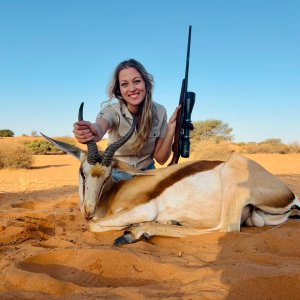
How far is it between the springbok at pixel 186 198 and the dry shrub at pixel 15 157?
1323 cm

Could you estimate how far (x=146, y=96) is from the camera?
5504mm

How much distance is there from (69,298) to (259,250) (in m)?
1.81

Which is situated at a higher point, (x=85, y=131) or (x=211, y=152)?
(x=85, y=131)

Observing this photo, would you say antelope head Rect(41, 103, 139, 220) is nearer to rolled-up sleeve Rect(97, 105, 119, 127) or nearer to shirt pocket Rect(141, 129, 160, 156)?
rolled-up sleeve Rect(97, 105, 119, 127)

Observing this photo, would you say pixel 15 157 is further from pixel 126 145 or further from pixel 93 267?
pixel 93 267

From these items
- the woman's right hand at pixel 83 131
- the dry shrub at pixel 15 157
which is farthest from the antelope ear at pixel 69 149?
the dry shrub at pixel 15 157

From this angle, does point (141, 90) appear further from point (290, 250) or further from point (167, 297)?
point (167, 297)

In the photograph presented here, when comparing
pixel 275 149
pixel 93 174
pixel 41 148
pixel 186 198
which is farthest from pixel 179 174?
pixel 275 149

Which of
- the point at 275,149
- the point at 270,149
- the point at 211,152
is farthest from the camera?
the point at 275,149

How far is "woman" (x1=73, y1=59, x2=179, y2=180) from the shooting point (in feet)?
17.7

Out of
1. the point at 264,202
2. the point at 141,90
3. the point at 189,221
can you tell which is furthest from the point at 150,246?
the point at 141,90

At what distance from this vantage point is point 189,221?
4281mm

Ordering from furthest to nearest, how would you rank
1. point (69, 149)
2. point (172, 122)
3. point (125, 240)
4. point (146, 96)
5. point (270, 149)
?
point (270, 149) → point (172, 122) → point (146, 96) → point (69, 149) → point (125, 240)

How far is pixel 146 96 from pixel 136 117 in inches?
14.3
